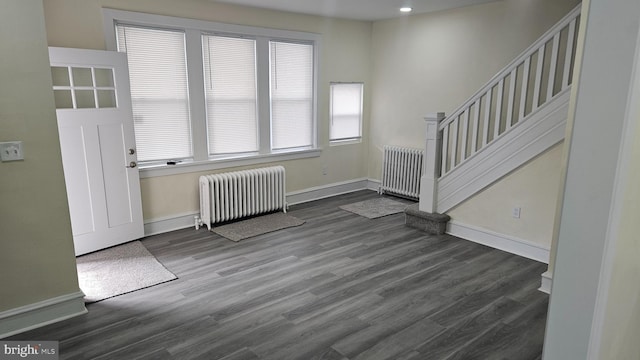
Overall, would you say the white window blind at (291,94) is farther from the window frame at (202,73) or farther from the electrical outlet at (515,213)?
the electrical outlet at (515,213)

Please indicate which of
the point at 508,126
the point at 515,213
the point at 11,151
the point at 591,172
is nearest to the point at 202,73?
the point at 11,151

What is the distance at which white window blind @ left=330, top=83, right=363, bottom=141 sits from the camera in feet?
20.5

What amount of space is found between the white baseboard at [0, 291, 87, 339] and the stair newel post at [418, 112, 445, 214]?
3500 mm

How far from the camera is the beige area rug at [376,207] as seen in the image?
5473 millimetres

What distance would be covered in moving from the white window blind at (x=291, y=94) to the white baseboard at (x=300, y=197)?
721 mm

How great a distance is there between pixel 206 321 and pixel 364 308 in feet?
3.76

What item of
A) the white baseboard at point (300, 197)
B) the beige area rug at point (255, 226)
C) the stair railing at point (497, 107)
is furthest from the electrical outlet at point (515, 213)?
the white baseboard at point (300, 197)

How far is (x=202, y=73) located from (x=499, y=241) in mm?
3757

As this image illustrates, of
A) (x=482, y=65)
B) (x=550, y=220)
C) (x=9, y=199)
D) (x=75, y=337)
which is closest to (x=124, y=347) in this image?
(x=75, y=337)

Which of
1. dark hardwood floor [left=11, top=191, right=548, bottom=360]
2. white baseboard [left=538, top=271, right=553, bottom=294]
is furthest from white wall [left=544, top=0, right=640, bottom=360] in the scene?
white baseboard [left=538, top=271, right=553, bottom=294]

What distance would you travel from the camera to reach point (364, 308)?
308 cm

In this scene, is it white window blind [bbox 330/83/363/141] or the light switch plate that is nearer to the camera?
the light switch plate

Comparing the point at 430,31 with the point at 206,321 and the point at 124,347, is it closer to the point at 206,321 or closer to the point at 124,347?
the point at 206,321

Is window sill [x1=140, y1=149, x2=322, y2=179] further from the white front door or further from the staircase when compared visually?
the staircase
